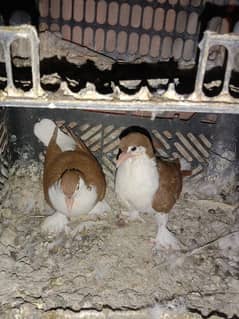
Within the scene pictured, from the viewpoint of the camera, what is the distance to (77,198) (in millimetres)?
1360

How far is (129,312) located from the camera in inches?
44.3

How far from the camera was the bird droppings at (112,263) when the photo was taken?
3.77 feet

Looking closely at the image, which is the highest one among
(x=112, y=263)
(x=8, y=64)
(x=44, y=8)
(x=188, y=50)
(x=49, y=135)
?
(x=8, y=64)

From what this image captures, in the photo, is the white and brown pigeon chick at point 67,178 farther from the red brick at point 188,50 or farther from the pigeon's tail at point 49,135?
the red brick at point 188,50

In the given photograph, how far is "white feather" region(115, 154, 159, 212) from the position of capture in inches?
54.7

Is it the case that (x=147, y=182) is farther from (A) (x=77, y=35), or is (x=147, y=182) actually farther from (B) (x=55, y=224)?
(A) (x=77, y=35)

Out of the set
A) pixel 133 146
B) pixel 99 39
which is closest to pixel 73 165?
pixel 133 146

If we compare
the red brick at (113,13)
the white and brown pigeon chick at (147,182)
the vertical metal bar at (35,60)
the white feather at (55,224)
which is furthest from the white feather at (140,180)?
the vertical metal bar at (35,60)

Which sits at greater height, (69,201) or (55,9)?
(55,9)

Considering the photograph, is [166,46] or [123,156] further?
[166,46]

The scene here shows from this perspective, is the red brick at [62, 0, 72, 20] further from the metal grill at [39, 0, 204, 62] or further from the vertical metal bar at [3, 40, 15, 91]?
the vertical metal bar at [3, 40, 15, 91]

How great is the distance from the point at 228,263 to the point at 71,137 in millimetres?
634

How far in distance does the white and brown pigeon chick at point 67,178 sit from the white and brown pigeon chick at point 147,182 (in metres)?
0.09

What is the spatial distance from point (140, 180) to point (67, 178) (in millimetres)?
231
